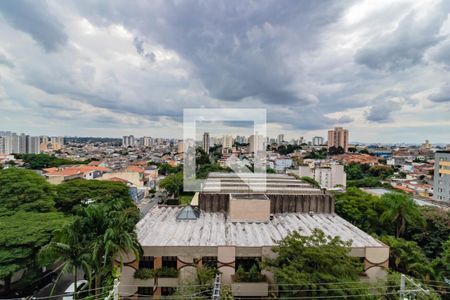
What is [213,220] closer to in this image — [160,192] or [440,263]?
[440,263]

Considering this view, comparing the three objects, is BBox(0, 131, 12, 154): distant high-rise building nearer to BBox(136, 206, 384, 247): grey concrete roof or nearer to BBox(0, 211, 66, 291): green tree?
BBox(0, 211, 66, 291): green tree

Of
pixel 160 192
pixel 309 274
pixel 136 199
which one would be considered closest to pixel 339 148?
pixel 160 192

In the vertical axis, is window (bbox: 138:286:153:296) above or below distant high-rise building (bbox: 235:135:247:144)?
below

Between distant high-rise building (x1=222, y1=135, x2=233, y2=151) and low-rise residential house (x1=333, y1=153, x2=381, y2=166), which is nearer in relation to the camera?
distant high-rise building (x1=222, y1=135, x2=233, y2=151)

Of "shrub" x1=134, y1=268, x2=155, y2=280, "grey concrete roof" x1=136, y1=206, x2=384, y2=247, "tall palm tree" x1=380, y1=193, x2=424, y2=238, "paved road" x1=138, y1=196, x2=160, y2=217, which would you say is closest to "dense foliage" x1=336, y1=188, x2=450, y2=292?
"tall palm tree" x1=380, y1=193, x2=424, y2=238

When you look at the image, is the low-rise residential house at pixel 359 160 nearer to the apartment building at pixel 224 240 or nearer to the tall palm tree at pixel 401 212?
the tall palm tree at pixel 401 212

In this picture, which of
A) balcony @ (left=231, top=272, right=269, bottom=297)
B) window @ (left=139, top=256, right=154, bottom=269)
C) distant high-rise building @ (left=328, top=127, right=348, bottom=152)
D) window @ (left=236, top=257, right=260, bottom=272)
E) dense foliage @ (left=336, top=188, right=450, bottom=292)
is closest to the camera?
balcony @ (left=231, top=272, right=269, bottom=297)

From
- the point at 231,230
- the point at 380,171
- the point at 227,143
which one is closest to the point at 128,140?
the point at 227,143
